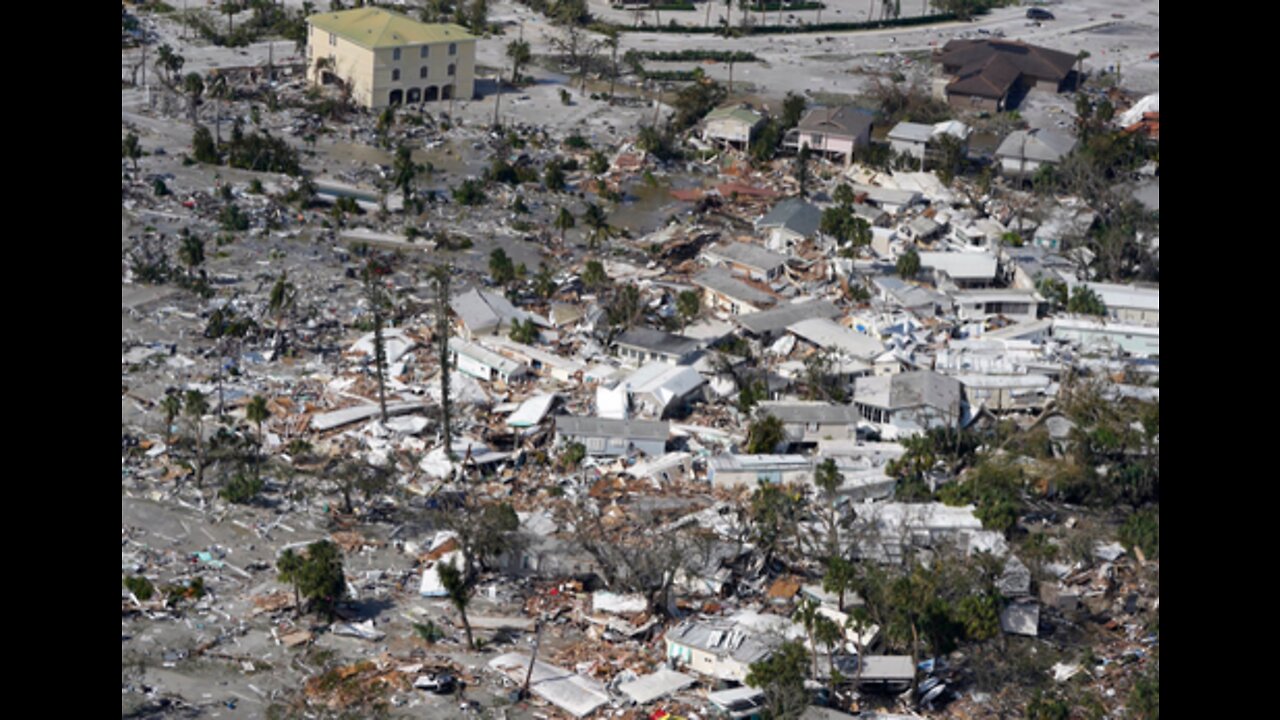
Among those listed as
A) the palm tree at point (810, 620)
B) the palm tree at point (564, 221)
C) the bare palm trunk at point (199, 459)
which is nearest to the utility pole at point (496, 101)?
the palm tree at point (564, 221)

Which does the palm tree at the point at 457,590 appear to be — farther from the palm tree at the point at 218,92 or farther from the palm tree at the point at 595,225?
the palm tree at the point at 218,92

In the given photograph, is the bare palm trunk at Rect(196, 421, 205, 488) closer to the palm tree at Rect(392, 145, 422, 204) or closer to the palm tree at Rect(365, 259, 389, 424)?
the palm tree at Rect(365, 259, 389, 424)

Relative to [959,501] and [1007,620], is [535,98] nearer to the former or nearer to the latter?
[959,501]

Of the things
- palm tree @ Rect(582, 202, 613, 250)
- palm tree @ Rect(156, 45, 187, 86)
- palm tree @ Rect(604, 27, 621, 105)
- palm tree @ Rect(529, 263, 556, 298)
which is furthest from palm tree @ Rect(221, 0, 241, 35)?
palm tree @ Rect(529, 263, 556, 298)

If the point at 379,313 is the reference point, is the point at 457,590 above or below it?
below

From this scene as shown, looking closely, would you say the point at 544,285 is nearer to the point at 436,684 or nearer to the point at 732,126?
the point at 732,126

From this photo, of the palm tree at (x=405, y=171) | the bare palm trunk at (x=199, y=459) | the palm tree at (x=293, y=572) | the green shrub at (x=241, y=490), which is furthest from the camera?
the palm tree at (x=405, y=171)

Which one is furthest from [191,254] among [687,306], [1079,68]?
[1079,68]

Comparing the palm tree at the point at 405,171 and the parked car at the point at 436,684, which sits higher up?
the palm tree at the point at 405,171
